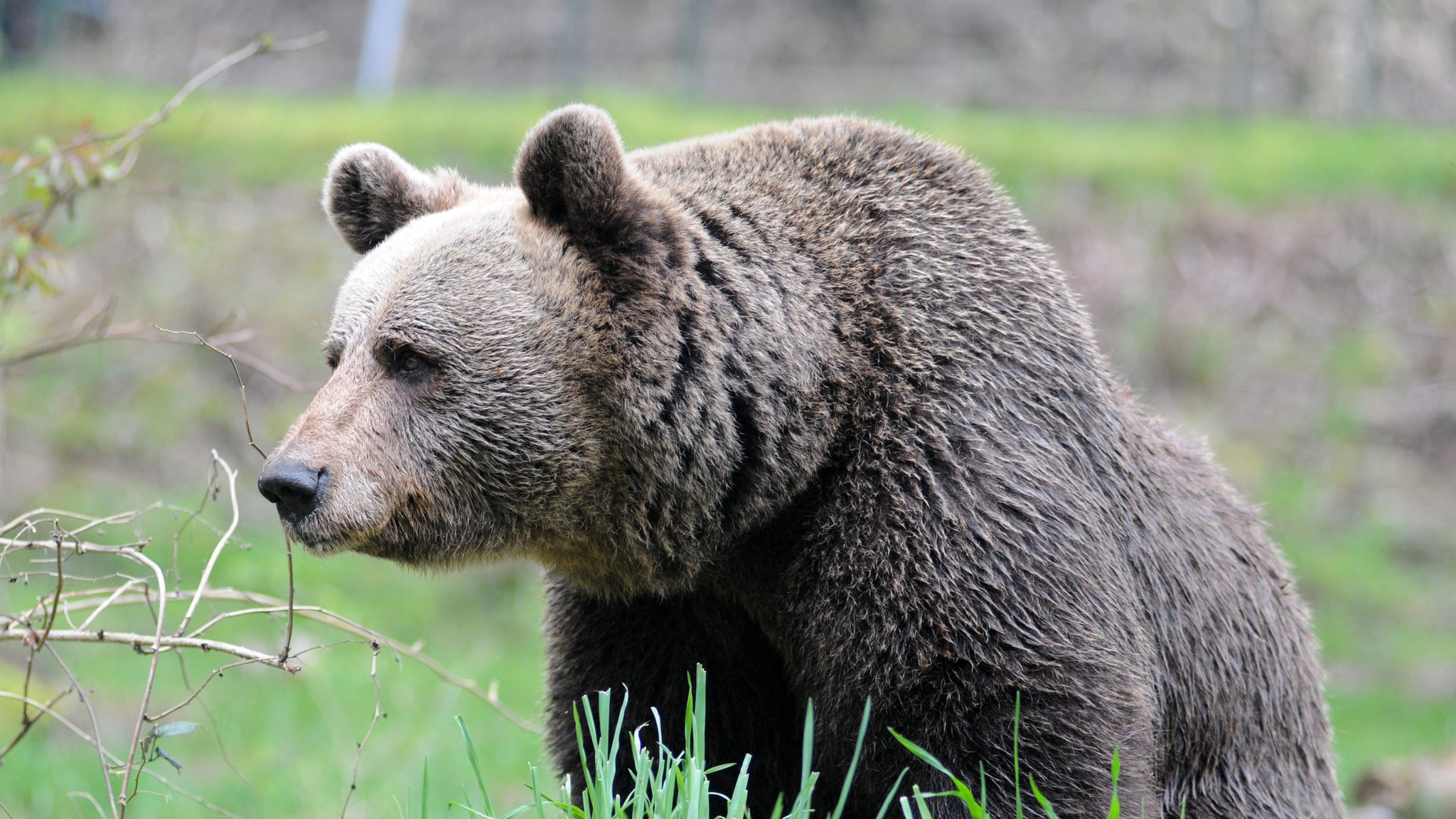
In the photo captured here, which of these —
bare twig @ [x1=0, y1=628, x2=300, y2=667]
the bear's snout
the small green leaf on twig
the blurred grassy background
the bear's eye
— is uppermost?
the bear's eye

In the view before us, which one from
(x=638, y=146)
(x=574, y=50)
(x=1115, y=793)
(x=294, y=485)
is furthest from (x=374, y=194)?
(x=574, y=50)

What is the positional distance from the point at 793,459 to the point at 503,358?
78cm

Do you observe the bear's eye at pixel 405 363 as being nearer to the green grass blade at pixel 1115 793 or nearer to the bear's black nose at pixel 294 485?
the bear's black nose at pixel 294 485

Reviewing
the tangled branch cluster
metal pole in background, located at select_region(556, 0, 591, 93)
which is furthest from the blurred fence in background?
the tangled branch cluster

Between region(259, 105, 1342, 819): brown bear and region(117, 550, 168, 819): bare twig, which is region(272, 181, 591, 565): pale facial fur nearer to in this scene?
region(259, 105, 1342, 819): brown bear

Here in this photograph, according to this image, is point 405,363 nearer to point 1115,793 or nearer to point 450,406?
point 450,406

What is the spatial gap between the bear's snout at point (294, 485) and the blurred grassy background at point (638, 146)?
14.7 feet

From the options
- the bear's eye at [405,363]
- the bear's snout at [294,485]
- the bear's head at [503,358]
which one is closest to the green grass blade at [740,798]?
the bear's head at [503,358]

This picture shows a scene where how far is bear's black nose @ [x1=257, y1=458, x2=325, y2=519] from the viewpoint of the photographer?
130 inches

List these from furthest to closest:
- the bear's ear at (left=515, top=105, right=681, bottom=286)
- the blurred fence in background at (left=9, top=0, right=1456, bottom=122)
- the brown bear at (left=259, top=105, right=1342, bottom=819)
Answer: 1. the blurred fence in background at (left=9, top=0, right=1456, bottom=122)
2. the bear's ear at (left=515, top=105, right=681, bottom=286)
3. the brown bear at (left=259, top=105, right=1342, bottom=819)

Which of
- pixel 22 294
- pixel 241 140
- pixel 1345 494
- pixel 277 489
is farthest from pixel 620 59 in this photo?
pixel 277 489

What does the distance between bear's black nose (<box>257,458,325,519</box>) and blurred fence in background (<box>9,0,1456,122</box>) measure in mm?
13144

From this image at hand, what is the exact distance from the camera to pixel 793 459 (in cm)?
362

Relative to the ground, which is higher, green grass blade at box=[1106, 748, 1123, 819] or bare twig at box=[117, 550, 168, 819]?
green grass blade at box=[1106, 748, 1123, 819]
